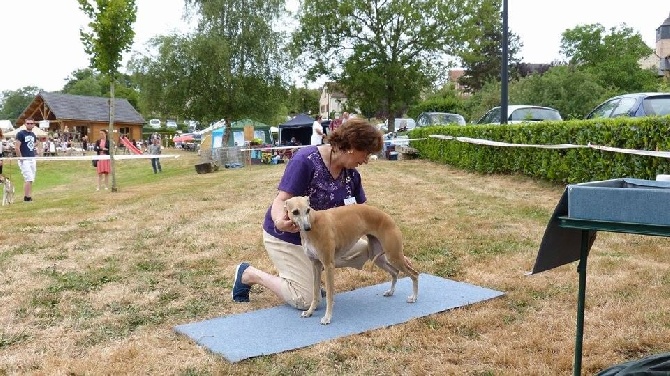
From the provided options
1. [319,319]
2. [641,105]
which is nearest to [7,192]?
[319,319]

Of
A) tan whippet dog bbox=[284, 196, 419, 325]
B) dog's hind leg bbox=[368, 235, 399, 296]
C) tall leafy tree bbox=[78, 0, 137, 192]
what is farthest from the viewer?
tall leafy tree bbox=[78, 0, 137, 192]

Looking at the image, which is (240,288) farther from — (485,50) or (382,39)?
(485,50)

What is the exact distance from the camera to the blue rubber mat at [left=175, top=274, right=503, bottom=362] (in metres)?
3.62

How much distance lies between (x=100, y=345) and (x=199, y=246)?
3.08m

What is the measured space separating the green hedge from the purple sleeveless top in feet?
18.0

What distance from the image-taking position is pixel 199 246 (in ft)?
22.3

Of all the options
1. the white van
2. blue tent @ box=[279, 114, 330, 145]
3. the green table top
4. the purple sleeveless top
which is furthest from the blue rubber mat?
the white van

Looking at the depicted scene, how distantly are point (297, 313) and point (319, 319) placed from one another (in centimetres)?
24

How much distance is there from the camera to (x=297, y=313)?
429 cm

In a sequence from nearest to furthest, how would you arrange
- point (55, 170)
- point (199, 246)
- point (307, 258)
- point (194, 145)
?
1. point (307, 258)
2. point (199, 246)
3. point (55, 170)
4. point (194, 145)

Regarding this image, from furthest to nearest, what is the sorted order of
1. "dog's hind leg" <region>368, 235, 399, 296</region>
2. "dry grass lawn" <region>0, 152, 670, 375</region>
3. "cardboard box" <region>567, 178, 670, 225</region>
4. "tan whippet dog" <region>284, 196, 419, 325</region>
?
1. "dog's hind leg" <region>368, 235, 399, 296</region>
2. "tan whippet dog" <region>284, 196, 419, 325</region>
3. "dry grass lawn" <region>0, 152, 670, 375</region>
4. "cardboard box" <region>567, 178, 670, 225</region>

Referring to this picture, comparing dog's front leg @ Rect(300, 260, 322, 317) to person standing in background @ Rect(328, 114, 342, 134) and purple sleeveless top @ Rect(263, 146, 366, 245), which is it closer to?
purple sleeveless top @ Rect(263, 146, 366, 245)

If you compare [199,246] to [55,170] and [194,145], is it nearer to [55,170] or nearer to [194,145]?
[55,170]

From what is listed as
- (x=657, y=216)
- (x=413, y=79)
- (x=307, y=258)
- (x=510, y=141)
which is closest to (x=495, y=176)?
(x=510, y=141)
